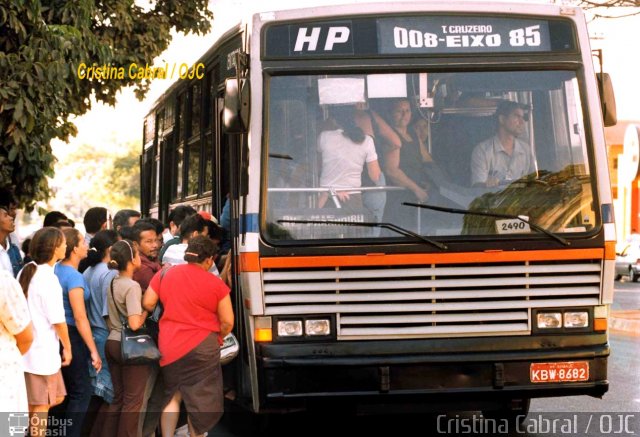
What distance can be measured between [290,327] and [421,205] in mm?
1173

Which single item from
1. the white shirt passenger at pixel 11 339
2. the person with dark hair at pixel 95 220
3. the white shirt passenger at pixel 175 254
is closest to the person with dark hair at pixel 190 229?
the white shirt passenger at pixel 175 254

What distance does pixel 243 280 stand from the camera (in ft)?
27.0

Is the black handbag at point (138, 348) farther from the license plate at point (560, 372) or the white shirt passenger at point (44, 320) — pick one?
the license plate at point (560, 372)

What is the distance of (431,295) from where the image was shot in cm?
802

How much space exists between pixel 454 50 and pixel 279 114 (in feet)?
4.17

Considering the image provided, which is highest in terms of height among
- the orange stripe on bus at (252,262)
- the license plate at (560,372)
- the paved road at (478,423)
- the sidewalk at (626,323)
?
the orange stripe on bus at (252,262)

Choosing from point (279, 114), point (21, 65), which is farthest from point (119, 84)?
point (279, 114)

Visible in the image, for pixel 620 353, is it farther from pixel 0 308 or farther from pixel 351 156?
pixel 0 308

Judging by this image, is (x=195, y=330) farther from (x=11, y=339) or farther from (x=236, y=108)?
(x=11, y=339)

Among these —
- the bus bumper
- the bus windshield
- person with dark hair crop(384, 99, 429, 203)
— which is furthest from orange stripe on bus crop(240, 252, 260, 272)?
person with dark hair crop(384, 99, 429, 203)

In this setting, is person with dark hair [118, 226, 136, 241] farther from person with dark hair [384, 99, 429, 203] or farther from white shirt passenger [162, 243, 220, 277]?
person with dark hair [384, 99, 429, 203]

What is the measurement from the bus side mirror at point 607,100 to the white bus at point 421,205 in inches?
0.5

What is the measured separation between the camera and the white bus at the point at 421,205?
8.00m

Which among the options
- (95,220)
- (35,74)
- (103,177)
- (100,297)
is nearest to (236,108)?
(100,297)
